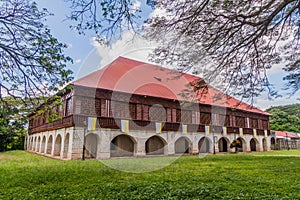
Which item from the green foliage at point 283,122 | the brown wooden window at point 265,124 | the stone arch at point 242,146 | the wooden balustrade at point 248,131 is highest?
the green foliage at point 283,122

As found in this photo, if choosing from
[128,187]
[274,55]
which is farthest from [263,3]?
[128,187]

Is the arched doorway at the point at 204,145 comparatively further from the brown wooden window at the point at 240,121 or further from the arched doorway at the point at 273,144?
the arched doorway at the point at 273,144

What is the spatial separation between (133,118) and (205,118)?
7038mm

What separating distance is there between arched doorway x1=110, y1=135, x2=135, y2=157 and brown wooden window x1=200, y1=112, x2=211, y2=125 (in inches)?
252

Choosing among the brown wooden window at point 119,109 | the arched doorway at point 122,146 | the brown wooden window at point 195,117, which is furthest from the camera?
the brown wooden window at point 195,117

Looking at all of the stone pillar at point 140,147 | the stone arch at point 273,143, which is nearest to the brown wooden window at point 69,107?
the stone pillar at point 140,147

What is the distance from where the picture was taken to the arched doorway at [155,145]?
17438 millimetres

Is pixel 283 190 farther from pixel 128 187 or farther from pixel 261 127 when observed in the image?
pixel 261 127

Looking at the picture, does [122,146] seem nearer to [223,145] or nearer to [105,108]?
[105,108]

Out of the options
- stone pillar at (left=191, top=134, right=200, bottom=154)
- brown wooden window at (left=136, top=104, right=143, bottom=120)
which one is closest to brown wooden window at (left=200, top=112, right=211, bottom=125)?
stone pillar at (left=191, top=134, right=200, bottom=154)

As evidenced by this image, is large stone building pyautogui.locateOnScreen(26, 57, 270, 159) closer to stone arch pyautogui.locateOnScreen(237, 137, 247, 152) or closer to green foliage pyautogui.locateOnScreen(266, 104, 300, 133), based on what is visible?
stone arch pyautogui.locateOnScreen(237, 137, 247, 152)

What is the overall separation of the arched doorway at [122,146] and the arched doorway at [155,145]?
63.5 inches

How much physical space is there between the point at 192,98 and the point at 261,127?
62.2 ft

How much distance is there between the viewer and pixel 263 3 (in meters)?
6.35
